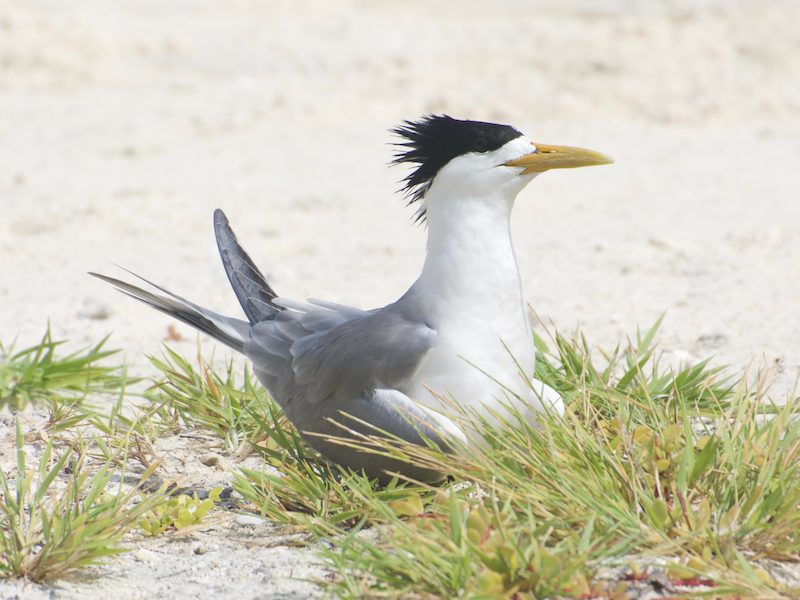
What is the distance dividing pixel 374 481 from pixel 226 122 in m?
5.93

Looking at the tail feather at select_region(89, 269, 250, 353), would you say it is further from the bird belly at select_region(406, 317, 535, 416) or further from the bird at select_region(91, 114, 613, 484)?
the bird belly at select_region(406, 317, 535, 416)

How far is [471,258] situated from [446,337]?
23cm

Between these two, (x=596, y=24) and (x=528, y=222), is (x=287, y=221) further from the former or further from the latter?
(x=596, y=24)

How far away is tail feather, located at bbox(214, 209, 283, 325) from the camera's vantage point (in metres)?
2.92

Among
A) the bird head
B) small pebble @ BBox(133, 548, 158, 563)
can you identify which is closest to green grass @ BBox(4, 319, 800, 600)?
small pebble @ BBox(133, 548, 158, 563)

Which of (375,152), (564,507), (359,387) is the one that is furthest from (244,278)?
(375,152)

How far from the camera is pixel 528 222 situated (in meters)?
5.69

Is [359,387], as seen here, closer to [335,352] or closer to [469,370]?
[335,352]

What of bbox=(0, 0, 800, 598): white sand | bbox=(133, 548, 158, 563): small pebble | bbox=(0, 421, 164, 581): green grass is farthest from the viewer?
bbox=(0, 0, 800, 598): white sand

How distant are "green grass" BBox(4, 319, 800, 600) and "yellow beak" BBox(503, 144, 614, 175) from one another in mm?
651

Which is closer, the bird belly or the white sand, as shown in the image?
the bird belly

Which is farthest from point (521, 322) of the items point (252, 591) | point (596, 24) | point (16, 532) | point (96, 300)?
point (596, 24)

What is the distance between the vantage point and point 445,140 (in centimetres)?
241

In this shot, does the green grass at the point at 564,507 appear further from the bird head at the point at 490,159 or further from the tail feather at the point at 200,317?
the bird head at the point at 490,159
